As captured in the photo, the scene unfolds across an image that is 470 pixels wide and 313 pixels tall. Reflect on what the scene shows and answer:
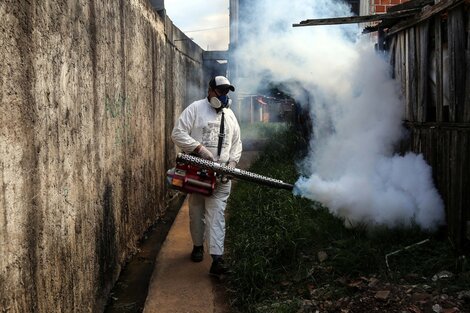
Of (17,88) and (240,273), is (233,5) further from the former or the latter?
(17,88)

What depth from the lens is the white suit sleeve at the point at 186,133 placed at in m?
4.91

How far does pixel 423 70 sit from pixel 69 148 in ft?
12.1

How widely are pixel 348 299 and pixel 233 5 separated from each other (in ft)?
45.1

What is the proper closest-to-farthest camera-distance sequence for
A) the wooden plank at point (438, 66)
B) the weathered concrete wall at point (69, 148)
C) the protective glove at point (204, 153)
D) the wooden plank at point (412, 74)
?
the weathered concrete wall at point (69, 148) < the wooden plank at point (438, 66) < the protective glove at point (204, 153) < the wooden plank at point (412, 74)

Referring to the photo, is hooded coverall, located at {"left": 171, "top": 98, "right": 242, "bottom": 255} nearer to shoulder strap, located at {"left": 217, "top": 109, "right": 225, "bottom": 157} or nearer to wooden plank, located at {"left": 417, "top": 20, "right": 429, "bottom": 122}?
shoulder strap, located at {"left": 217, "top": 109, "right": 225, "bottom": 157}

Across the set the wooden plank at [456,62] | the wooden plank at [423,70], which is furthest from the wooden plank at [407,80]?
the wooden plank at [456,62]

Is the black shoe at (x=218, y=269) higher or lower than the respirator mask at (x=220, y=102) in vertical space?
lower

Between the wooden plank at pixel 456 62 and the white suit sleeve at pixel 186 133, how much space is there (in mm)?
2564

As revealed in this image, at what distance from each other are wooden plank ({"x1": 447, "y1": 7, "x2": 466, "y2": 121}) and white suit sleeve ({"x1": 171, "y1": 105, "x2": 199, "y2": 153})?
2.56 metres

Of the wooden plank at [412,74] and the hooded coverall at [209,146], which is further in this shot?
the wooden plank at [412,74]

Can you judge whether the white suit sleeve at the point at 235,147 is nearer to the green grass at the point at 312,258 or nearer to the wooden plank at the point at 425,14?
the green grass at the point at 312,258

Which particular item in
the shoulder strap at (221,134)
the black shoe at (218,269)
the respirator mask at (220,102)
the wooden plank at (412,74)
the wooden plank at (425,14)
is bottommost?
the black shoe at (218,269)

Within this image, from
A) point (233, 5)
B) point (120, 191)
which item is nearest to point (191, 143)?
point (120, 191)

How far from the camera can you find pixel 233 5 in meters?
15.8
